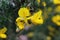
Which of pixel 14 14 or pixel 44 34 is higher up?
pixel 44 34

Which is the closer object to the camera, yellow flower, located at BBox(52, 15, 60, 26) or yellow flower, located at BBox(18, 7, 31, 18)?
yellow flower, located at BBox(52, 15, 60, 26)

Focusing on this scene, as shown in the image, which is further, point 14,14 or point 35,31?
point 14,14

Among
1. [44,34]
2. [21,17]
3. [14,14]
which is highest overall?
[44,34]

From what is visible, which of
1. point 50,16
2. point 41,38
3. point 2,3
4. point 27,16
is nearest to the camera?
point 41,38

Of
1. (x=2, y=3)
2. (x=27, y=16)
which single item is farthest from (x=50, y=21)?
(x=2, y=3)

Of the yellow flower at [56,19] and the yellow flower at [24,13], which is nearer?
the yellow flower at [56,19]

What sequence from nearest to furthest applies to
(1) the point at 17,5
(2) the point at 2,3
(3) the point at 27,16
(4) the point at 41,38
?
(4) the point at 41,38 → (3) the point at 27,16 → (2) the point at 2,3 → (1) the point at 17,5

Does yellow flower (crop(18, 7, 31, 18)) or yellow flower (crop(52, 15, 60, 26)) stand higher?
yellow flower (crop(52, 15, 60, 26))

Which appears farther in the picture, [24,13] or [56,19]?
[24,13]

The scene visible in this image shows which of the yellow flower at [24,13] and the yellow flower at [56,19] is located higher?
the yellow flower at [56,19]

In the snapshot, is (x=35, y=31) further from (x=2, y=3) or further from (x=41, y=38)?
(x=2, y=3)
